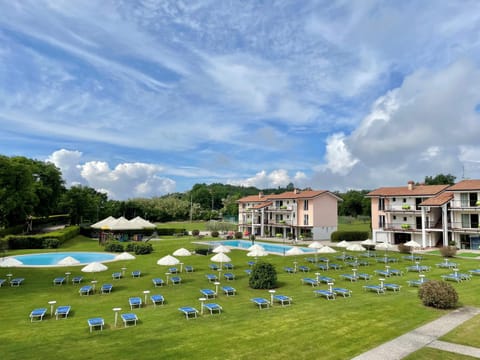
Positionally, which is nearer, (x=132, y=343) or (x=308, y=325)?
(x=132, y=343)

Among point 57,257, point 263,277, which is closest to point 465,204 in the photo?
point 263,277

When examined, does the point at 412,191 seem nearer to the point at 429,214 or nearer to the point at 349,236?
the point at 429,214

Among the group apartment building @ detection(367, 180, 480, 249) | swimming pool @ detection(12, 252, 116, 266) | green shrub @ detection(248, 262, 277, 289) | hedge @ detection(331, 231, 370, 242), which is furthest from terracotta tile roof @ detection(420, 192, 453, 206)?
swimming pool @ detection(12, 252, 116, 266)

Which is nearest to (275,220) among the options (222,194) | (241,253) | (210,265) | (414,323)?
(241,253)

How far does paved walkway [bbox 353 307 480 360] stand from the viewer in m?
9.30

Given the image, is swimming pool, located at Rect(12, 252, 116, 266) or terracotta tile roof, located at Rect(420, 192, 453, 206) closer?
swimming pool, located at Rect(12, 252, 116, 266)

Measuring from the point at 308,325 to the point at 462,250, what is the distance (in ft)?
114

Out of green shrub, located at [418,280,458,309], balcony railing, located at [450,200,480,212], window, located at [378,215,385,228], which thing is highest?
balcony railing, located at [450,200,480,212]

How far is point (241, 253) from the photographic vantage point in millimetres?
33344

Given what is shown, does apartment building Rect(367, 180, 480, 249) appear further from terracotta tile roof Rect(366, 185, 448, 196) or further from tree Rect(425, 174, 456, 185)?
tree Rect(425, 174, 456, 185)

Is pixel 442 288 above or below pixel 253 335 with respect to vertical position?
above

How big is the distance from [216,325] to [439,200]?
38064mm

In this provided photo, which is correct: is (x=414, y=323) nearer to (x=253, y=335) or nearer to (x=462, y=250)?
(x=253, y=335)

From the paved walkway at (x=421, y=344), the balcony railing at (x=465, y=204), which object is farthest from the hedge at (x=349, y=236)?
the paved walkway at (x=421, y=344)
